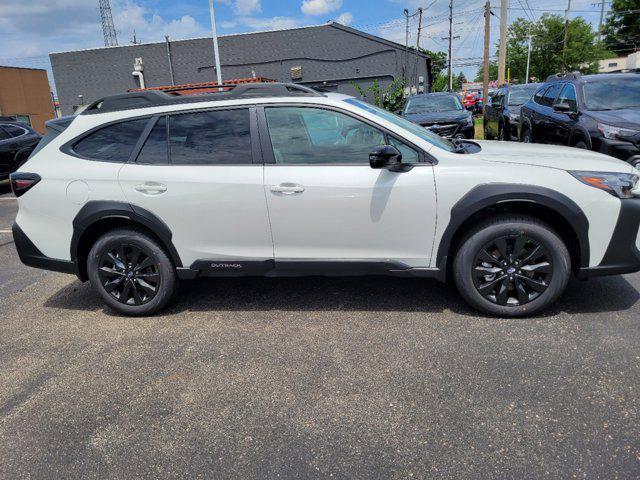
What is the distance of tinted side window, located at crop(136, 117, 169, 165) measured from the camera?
3.84 meters

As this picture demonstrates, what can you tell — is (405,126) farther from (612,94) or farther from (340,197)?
(612,94)

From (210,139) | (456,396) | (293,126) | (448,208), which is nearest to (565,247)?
(448,208)

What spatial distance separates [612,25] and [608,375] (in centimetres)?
7422

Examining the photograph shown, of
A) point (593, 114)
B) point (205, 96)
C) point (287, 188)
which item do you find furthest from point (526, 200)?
point (593, 114)

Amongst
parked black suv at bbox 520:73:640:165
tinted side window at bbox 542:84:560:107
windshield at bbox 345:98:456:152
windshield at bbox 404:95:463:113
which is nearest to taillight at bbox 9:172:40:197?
windshield at bbox 345:98:456:152

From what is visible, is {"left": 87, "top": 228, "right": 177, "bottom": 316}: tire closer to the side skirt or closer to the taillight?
the side skirt

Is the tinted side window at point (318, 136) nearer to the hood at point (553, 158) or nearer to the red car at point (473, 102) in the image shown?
the hood at point (553, 158)

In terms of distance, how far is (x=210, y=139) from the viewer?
380 cm

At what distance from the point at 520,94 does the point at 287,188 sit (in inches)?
426

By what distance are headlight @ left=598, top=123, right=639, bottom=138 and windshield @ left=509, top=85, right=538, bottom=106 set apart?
6123 mm

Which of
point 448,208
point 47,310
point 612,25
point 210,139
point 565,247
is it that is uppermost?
point 612,25

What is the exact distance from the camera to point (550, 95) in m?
8.46

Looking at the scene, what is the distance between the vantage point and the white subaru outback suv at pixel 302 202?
11.2 feet

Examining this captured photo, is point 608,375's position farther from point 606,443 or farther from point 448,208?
point 448,208
